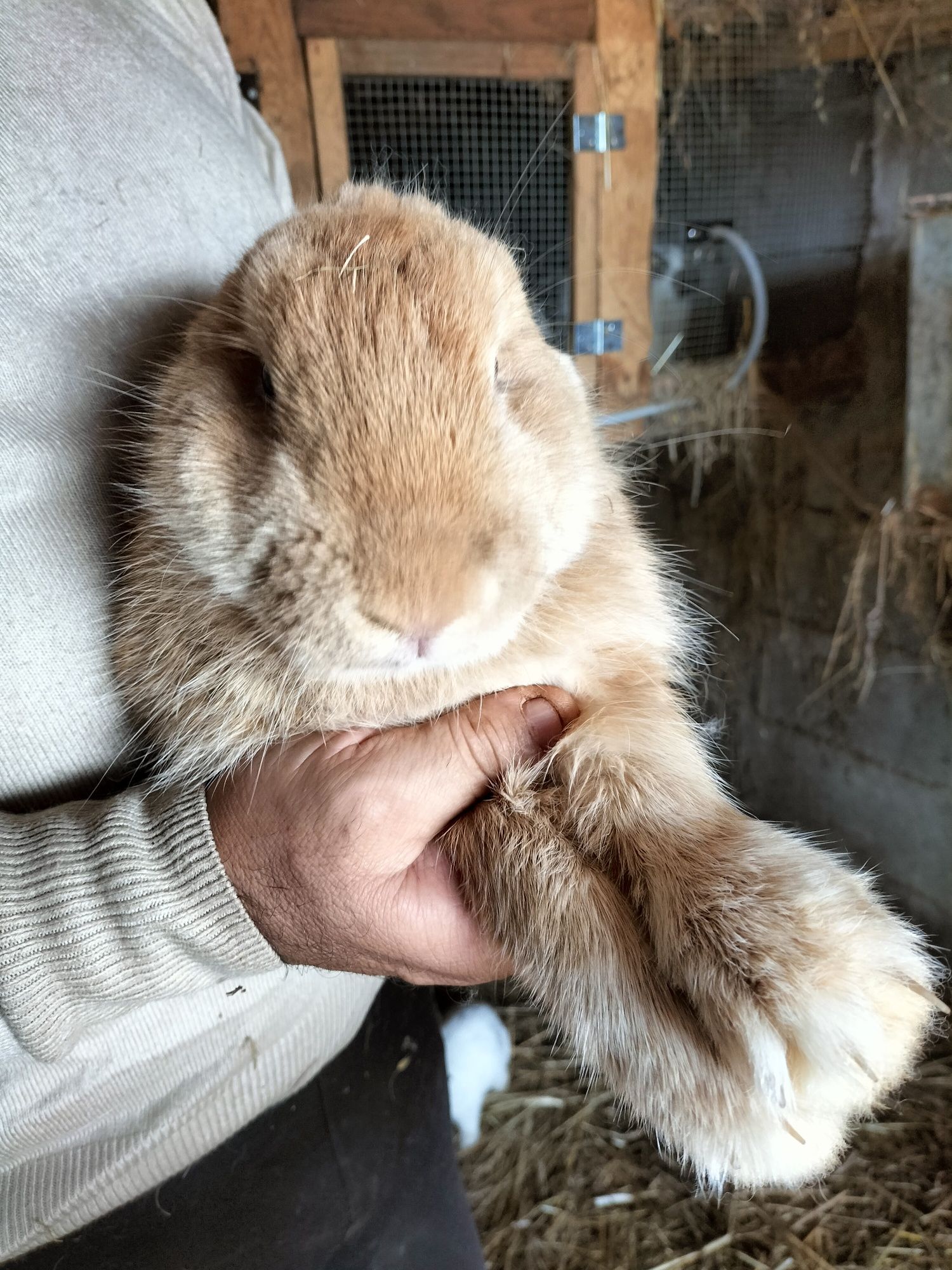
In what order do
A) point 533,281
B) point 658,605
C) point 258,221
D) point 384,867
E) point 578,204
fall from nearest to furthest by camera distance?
1. point 384,867
2. point 658,605
3. point 258,221
4. point 578,204
5. point 533,281

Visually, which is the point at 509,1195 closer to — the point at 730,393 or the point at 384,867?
the point at 384,867

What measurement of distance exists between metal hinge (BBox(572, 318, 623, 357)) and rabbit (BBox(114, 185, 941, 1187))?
158 cm

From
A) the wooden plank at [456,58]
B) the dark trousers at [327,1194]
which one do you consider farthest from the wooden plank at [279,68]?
the dark trousers at [327,1194]

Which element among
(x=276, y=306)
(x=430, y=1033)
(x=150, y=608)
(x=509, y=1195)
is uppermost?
(x=276, y=306)

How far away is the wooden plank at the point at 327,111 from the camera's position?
7.52ft

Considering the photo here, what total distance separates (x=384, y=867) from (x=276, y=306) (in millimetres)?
620

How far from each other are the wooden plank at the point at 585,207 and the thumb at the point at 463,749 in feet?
5.60

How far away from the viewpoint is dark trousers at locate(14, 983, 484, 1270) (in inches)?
42.9

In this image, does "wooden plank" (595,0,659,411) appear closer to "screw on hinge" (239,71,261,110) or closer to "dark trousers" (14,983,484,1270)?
"screw on hinge" (239,71,261,110)

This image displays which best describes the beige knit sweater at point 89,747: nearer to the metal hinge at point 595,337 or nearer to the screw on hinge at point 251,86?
the screw on hinge at point 251,86

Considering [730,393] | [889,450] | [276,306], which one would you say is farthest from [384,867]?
[730,393]

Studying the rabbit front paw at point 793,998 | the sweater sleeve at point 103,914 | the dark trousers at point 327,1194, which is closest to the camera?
the rabbit front paw at point 793,998

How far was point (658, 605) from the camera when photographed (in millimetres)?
1131

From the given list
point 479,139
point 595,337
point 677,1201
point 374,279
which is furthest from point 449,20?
point 677,1201
